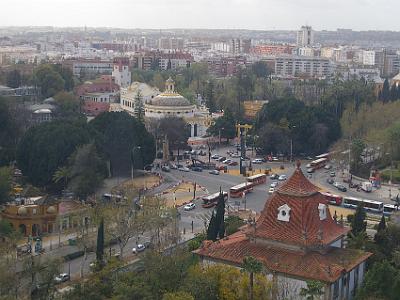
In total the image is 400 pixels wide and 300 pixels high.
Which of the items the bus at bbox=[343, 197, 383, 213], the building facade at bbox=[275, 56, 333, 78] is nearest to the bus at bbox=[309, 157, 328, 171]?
the bus at bbox=[343, 197, 383, 213]

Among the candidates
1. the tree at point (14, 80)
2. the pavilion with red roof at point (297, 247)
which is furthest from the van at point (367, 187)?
the tree at point (14, 80)

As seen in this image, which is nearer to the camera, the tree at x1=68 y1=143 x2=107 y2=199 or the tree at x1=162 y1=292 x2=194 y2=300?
the tree at x1=162 y1=292 x2=194 y2=300

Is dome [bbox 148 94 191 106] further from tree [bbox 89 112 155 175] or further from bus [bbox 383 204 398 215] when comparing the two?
bus [bbox 383 204 398 215]

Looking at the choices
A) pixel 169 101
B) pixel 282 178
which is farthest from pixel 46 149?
pixel 169 101

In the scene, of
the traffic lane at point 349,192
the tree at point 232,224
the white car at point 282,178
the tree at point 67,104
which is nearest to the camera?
the tree at point 232,224

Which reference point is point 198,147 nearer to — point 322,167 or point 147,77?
point 322,167

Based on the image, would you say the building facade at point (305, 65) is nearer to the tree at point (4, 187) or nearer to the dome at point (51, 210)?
the tree at point (4, 187)
